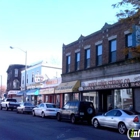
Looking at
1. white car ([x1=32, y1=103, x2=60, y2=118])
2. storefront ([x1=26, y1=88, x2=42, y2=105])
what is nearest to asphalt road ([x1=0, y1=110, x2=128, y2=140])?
white car ([x1=32, y1=103, x2=60, y2=118])

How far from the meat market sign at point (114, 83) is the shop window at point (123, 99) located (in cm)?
77

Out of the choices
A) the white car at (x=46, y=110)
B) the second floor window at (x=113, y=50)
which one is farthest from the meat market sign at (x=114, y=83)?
the white car at (x=46, y=110)

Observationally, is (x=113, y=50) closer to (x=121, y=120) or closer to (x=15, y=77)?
(x=121, y=120)

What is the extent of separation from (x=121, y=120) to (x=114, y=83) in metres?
8.47

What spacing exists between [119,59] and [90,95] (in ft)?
20.0

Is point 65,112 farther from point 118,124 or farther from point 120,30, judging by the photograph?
point 120,30

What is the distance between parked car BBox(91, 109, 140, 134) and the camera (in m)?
13.8

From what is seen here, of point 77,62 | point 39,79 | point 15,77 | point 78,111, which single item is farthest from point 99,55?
point 15,77

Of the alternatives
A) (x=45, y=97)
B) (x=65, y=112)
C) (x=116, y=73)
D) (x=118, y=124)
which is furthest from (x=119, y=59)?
(x=45, y=97)

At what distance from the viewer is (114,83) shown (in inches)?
897

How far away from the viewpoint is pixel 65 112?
20656mm

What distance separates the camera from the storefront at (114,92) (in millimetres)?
20891

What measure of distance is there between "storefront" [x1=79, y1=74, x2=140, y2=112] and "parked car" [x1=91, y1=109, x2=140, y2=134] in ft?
16.8

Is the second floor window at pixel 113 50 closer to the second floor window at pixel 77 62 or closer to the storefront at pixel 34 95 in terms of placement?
the second floor window at pixel 77 62
